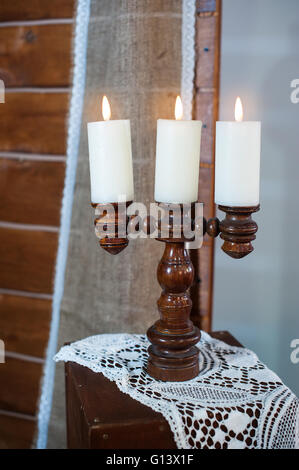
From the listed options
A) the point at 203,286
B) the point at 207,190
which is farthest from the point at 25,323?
the point at 207,190

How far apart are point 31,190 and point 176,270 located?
0.58m

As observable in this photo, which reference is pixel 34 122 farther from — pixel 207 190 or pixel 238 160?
pixel 238 160

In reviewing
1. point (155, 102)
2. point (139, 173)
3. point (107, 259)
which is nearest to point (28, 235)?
point (107, 259)

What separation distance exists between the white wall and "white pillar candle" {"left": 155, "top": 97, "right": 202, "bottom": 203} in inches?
14.8

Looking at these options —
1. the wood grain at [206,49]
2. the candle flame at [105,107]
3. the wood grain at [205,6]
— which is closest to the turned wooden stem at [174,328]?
the candle flame at [105,107]

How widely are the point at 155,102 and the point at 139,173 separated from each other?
5.9 inches

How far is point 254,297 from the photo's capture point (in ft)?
3.68

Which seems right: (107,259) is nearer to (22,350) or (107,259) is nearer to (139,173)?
(139,173)

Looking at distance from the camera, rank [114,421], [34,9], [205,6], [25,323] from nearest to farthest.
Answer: [114,421] → [205,6] → [34,9] → [25,323]

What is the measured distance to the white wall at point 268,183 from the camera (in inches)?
40.7

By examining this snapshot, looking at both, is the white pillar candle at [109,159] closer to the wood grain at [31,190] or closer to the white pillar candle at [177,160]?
the white pillar candle at [177,160]

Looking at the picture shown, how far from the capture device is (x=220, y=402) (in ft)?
2.36

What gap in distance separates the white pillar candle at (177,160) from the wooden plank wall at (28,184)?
0.50 meters

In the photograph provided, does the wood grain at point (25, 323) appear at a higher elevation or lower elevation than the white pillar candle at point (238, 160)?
lower
